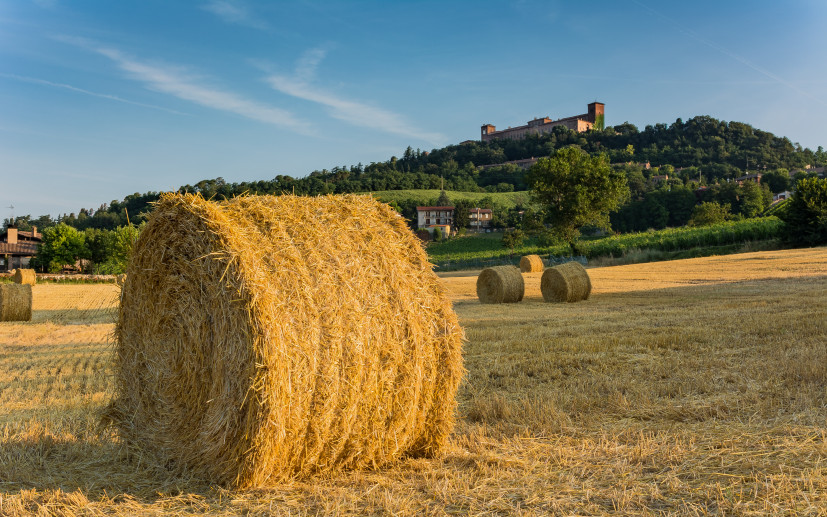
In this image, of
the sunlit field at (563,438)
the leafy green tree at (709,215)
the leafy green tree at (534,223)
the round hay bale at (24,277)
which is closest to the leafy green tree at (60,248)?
the round hay bale at (24,277)

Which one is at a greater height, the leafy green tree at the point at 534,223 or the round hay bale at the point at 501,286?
the leafy green tree at the point at 534,223

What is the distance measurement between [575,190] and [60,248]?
5075 cm

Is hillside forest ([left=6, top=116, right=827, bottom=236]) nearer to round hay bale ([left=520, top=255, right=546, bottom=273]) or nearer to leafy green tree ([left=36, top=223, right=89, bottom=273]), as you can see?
leafy green tree ([left=36, top=223, right=89, bottom=273])

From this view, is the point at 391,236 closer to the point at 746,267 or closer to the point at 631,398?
the point at 631,398

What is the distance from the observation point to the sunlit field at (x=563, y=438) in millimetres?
3889

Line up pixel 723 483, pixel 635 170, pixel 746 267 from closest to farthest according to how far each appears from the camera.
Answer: pixel 723 483, pixel 746 267, pixel 635 170

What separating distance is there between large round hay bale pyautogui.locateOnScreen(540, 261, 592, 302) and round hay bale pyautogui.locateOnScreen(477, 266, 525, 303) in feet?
2.70

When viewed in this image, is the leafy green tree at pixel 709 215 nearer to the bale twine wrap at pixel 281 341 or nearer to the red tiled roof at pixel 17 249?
the bale twine wrap at pixel 281 341

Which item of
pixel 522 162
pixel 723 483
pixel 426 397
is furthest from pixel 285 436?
pixel 522 162

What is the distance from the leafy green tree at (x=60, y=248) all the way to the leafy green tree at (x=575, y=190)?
155 ft

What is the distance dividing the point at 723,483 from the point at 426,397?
219cm

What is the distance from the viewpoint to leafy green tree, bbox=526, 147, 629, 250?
148ft

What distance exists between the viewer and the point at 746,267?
2680cm

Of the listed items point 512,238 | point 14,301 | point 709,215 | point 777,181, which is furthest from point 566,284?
point 777,181
